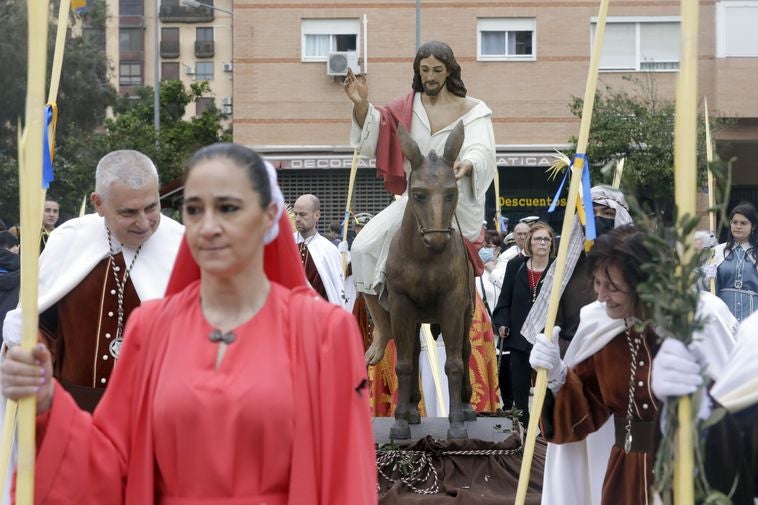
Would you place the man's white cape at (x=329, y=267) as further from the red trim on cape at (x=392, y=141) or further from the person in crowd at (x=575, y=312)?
the person in crowd at (x=575, y=312)

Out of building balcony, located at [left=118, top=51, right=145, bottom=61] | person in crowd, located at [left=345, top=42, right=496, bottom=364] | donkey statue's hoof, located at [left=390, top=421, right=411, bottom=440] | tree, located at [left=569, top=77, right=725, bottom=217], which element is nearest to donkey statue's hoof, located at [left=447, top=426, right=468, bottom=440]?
donkey statue's hoof, located at [left=390, top=421, right=411, bottom=440]

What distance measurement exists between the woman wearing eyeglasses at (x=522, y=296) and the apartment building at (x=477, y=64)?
614 inches

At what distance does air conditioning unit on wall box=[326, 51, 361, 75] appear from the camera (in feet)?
87.8

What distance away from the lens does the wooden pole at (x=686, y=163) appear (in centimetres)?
333

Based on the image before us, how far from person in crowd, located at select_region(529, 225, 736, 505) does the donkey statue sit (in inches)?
88.9

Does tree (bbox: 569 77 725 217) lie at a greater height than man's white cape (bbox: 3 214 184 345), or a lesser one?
greater

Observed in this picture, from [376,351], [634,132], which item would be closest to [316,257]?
[376,351]

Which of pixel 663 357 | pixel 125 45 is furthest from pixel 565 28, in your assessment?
pixel 125 45

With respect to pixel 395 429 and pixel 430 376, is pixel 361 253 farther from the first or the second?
pixel 430 376

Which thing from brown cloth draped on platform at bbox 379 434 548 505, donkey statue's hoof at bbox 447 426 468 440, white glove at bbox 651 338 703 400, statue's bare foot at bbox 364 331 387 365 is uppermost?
white glove at bbox 651 338 703 400

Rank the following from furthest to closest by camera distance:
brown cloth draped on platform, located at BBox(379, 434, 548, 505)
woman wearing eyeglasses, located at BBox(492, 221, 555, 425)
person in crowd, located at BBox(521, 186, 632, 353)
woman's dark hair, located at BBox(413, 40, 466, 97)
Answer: woman wearing eyeglasses, located at BBox(492, 221, 555, 425) → woman's dark hair, located at BBox(413, 40, 466, 97) → brown cloth draped on platform, located at BBox(379, 434, 548, 505) → person in crowd, located at BBox(521, 186, 632, 353)

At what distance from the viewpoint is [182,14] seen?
6016 cm

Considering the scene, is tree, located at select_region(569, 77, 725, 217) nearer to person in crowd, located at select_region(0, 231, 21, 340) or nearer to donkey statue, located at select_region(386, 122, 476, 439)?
donkey statue, located at select_region(386, 122, 476, 439)

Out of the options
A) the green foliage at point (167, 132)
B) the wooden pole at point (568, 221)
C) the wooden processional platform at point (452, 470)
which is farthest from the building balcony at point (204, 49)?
the wooden pole at point (568, 221)
